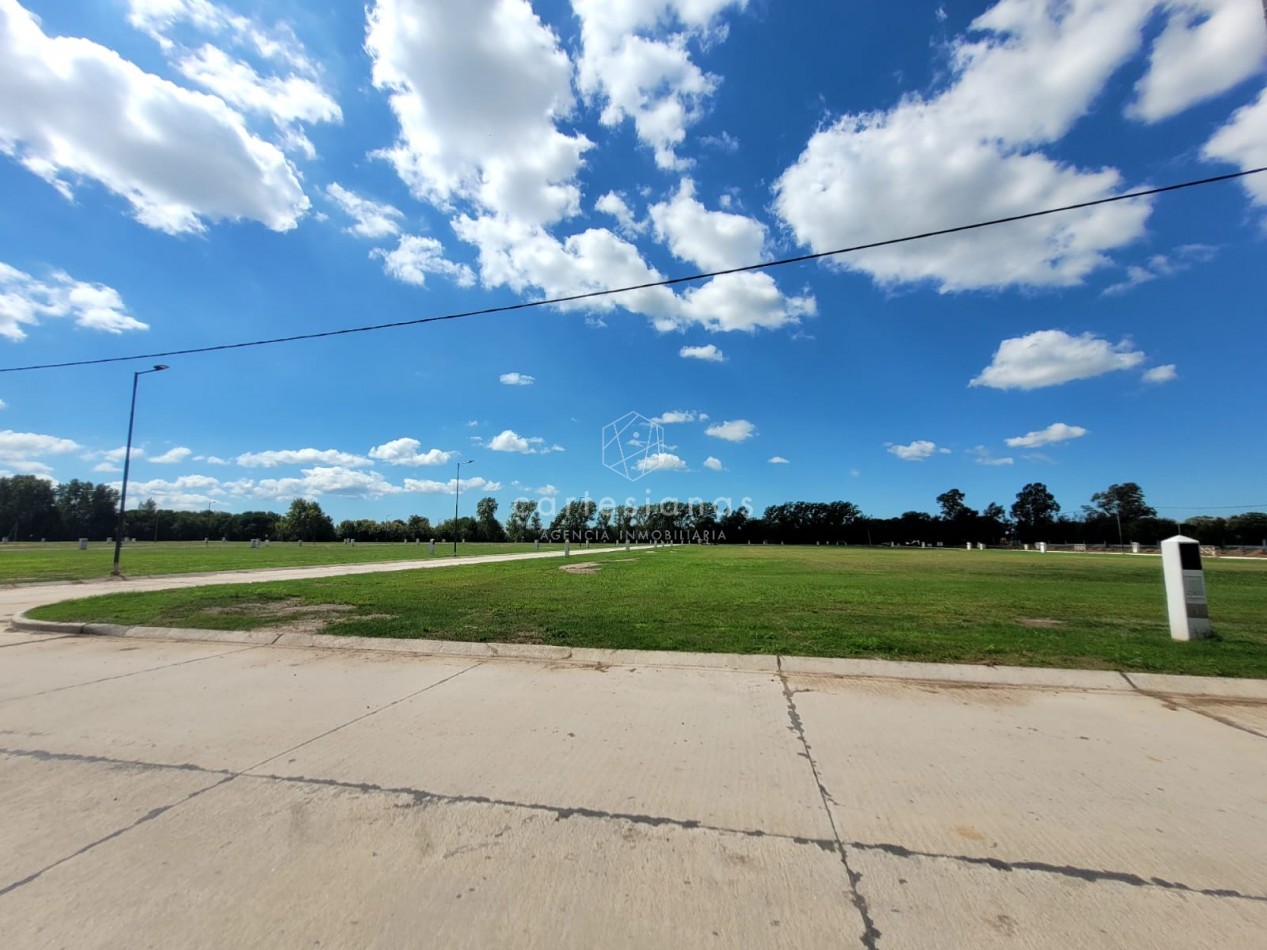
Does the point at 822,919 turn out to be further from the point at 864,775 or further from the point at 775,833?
the point at 864,775

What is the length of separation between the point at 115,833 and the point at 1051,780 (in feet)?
18.6

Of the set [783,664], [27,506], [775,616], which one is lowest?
[783,664]

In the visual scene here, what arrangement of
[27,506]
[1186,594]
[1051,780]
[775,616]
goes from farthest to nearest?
[27,506], [775,616], [1186,594], [1051,780]

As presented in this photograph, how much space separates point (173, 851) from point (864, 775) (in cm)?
406

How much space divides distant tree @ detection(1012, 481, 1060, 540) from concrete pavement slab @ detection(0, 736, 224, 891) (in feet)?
507

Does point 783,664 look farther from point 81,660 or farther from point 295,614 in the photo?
point 81,660

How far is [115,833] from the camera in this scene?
10.2 feet

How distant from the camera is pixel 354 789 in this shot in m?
3.60

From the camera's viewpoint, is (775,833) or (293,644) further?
(293,644)

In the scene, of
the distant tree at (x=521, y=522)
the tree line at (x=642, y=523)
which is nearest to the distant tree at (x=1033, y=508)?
the tree line at (x=642, y=523)

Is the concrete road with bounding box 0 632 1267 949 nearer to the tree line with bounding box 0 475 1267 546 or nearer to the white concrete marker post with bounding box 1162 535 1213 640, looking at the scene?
the white concrete marker post with bounding box 1162 535 1213 640

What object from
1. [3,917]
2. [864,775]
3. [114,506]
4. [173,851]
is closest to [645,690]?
[864,775]

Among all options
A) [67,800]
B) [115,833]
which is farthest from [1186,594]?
[67,800]

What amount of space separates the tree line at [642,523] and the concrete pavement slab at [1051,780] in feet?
341
